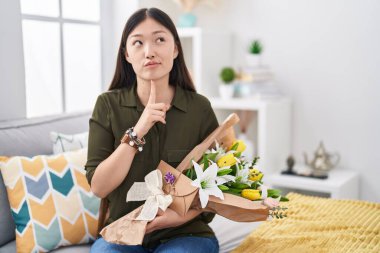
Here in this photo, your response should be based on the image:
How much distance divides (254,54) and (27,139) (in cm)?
159

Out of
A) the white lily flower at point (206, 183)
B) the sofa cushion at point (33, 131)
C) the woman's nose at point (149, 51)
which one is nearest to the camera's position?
the white lily flower at point (206, 183)

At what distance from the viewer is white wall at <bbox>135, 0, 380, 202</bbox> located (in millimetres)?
2832

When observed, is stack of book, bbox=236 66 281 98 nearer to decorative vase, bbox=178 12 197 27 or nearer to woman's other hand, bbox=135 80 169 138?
decorative vase, bbox=178 12 197 27

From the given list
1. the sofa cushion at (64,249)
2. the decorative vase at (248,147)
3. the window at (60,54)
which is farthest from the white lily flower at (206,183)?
the decorative vase at (248,147)

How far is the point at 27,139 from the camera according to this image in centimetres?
181

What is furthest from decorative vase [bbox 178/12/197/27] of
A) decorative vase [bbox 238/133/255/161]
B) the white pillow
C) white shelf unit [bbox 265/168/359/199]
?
the white pillow

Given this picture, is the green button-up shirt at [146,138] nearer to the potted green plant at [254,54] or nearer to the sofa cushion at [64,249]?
the sofa cushion at [64,249]

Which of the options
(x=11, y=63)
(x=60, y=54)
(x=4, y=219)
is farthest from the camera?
(x=60, y=54)

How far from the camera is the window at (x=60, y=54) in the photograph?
2338 millimetres

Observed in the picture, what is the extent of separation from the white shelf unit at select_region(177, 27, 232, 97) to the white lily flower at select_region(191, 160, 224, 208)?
1.65 metres

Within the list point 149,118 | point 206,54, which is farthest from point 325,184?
point 149,118

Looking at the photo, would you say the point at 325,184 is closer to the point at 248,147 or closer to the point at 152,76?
the point at 248,147

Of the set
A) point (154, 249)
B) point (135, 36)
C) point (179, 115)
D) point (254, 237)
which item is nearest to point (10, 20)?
point (135, 36)

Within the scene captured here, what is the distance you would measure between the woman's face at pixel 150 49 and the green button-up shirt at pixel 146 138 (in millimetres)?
119
